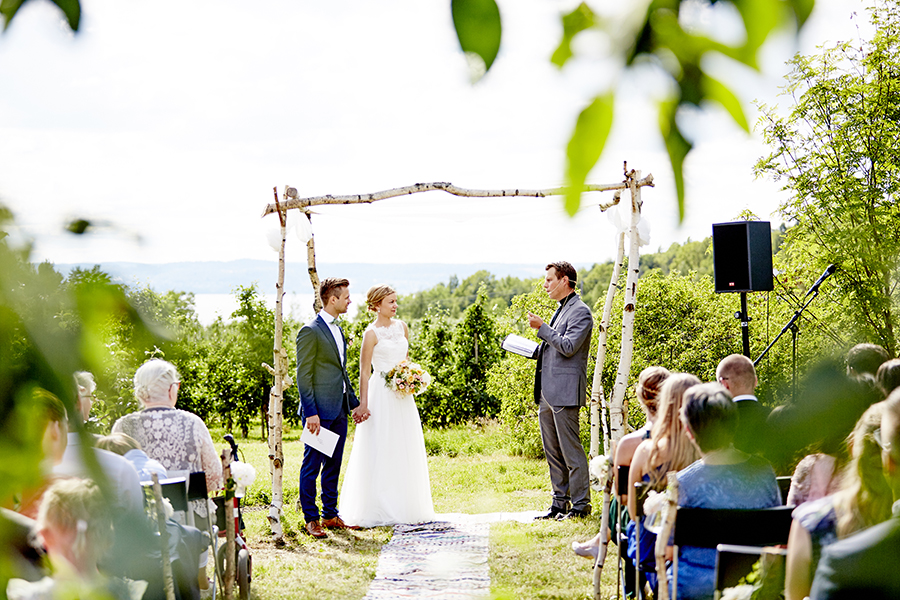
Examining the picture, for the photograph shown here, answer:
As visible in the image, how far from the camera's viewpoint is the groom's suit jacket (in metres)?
5.38

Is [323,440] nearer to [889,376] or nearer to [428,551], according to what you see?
[428,551]

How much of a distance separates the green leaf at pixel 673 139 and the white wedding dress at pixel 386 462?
5576 millimetres

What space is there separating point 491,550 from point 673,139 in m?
4.93

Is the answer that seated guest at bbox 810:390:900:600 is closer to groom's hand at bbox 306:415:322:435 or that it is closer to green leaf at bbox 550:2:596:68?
green leaf at bbox 550:2:596:68

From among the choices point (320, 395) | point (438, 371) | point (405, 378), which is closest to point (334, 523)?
point (320, 395)

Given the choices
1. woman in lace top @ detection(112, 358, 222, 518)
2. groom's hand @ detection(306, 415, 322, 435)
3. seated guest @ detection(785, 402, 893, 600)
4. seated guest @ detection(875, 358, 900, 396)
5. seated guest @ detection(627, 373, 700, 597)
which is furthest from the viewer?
groom's hand @ detection(306, 415, 322, 435)

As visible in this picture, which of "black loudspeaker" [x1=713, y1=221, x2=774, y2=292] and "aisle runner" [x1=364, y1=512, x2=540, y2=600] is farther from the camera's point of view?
"black loudspeaker" [x1=713, y1=221, x2=774, y2=292]

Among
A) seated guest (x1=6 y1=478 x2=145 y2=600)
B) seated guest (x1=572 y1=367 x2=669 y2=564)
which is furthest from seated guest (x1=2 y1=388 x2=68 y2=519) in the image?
seated guest (x1=572 y1=367 x2=669 y2=564)

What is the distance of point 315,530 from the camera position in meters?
5.57

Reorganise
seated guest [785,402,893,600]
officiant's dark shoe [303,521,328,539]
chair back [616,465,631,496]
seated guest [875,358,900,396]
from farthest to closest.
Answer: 1. officiant's dark shoe [303,521,328,539]
2. chair back [616,465,631,496]
3. seated guest [875,358,900,396]
4. seated guest [785,402,893,600]

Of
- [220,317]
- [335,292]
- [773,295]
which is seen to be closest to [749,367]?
[335,292]

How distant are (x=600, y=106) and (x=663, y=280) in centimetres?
1025

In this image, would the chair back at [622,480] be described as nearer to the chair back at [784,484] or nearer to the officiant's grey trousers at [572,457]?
the chair back at [784,484]

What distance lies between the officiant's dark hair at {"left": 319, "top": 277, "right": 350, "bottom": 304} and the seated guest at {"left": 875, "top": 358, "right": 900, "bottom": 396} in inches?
132
